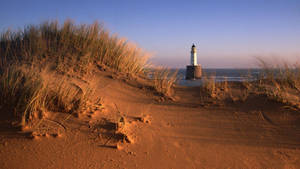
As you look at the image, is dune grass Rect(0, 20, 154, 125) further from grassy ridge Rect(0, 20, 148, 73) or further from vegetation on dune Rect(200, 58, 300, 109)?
vegetation on dune Rect(200, 58, 300, 109)

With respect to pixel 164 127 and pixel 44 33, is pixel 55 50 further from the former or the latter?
pixel 164 127

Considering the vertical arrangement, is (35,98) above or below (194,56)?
below

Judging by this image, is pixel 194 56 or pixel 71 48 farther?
pixel 194 56

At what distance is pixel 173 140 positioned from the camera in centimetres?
366

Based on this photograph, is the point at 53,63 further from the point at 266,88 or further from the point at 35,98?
the point at 266,88

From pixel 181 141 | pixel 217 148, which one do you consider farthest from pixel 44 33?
pixel 217 148

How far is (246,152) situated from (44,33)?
23.0 ft

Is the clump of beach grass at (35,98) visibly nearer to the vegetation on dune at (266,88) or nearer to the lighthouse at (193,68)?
the vegetation on dune at (266,88)

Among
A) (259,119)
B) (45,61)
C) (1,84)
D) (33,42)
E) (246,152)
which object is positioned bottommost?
(246,152)

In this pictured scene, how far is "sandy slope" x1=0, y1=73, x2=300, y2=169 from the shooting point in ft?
9.87

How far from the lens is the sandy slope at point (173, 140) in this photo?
3.01 meters

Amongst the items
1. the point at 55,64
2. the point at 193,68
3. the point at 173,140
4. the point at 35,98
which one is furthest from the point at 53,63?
the point at 193,68

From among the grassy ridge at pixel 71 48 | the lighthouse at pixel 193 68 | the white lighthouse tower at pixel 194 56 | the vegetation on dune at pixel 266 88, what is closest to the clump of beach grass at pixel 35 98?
the grassy ridge at pixel 71 48

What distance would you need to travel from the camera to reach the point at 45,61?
6.21m
